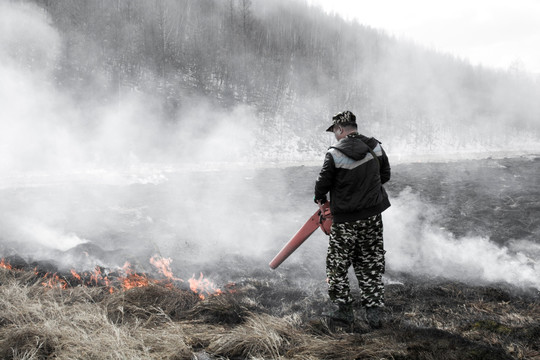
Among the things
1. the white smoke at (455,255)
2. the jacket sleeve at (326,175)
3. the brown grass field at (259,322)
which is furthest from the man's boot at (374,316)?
the white smoke at (455,255)

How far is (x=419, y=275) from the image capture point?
13.8 feet

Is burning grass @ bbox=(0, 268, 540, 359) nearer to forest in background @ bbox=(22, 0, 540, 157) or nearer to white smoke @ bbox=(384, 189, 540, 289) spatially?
white smoke @ bbox=(384, 189, 540, 289)

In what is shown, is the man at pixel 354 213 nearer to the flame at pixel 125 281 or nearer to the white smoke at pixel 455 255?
the flame at pixel 125 281

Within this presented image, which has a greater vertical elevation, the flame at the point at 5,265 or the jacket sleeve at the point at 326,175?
the jacket sleeve at the point at 326,175

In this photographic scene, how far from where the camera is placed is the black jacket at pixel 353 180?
8.75 ft

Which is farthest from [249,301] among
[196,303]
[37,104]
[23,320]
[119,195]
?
[37,104]

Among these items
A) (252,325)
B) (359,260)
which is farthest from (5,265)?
(359,260)

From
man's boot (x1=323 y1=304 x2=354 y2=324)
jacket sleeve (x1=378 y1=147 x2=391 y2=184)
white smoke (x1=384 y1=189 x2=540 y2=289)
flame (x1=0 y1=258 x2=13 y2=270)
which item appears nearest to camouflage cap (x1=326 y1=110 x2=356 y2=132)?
jacket sleeve (x1=378 y1=147 x2=391 y2=184)

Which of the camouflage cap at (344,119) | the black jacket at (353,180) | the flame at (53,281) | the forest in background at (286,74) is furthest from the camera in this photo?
the forest in background at (286,74)

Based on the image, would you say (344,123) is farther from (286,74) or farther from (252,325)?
(286,74)

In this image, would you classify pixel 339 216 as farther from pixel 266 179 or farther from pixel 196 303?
pixel 266 179

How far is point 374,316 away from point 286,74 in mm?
39227

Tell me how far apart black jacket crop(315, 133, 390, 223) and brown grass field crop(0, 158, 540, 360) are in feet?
3.11

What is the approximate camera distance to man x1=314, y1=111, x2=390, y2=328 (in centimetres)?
268
